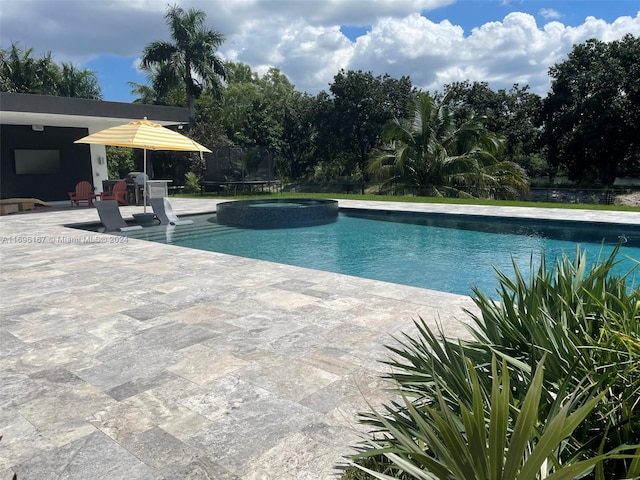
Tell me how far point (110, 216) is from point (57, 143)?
8.40 m

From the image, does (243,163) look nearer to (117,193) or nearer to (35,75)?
(117,193)

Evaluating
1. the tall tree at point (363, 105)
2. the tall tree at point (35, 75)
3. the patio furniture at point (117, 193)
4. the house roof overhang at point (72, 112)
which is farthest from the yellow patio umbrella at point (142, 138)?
the tall tree at point (35, 75)

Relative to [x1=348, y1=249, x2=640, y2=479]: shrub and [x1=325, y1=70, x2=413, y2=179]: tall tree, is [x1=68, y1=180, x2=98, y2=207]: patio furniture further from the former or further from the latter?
[x1=325, y1=70, x2=413, y2=179]: tall tree

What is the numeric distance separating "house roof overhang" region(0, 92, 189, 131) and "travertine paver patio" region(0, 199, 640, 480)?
8.54 metres

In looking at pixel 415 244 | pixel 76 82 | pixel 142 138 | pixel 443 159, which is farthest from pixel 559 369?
pixel 76 82

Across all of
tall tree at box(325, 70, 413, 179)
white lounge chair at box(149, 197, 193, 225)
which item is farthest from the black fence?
white lounge chair at box(149, 197, 193, 225)

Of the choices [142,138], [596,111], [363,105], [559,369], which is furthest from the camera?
[363,105]

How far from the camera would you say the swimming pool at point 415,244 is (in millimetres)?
7891

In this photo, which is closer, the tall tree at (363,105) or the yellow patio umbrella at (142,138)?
the yellow patio umbrella at (142,138)

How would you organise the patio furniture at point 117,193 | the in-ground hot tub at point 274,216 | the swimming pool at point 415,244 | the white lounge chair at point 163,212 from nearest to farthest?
the swimming pool at point 415,244
the white lounge chair at point 163,212
the in-ground hot tub at point 274,216
the patio furniture at point 117,193

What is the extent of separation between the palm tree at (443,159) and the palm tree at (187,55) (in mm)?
12352

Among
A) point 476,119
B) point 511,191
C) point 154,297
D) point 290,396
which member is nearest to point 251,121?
point 476,119

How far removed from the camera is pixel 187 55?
26.5 m

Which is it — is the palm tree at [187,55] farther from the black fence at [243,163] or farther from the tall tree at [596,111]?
the tall tree at [596,111]
